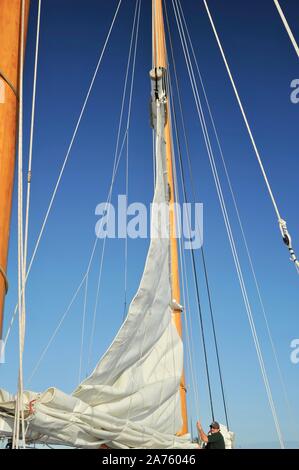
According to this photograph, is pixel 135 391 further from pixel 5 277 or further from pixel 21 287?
pixel 5 277

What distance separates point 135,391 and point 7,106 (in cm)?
287

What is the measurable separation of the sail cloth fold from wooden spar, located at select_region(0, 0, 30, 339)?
114 centimetres

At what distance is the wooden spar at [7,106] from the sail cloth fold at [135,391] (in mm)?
1142

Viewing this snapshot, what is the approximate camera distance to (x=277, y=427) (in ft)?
18.2

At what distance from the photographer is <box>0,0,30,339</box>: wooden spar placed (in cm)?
233

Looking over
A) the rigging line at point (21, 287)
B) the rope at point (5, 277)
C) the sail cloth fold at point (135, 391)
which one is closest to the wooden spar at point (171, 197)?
the sail cloth fold at point (135, 391)

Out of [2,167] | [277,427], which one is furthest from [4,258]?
[277,427]

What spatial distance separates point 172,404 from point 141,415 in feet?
2.24

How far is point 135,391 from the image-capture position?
13.2 ft

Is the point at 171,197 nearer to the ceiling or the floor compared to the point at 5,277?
nearer to the ceiling

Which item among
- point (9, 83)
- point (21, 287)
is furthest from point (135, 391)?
point (9, 83)

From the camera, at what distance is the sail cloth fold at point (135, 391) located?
10.1 feet

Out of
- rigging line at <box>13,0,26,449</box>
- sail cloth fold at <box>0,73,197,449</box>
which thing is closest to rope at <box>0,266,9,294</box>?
rigging line at <box>13,0,26,449</box>

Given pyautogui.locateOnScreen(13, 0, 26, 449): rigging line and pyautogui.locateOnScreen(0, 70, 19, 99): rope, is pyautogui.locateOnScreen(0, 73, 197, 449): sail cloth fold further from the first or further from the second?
pyautogui.locateOnScreen(0, 70, 19, 99): rope
